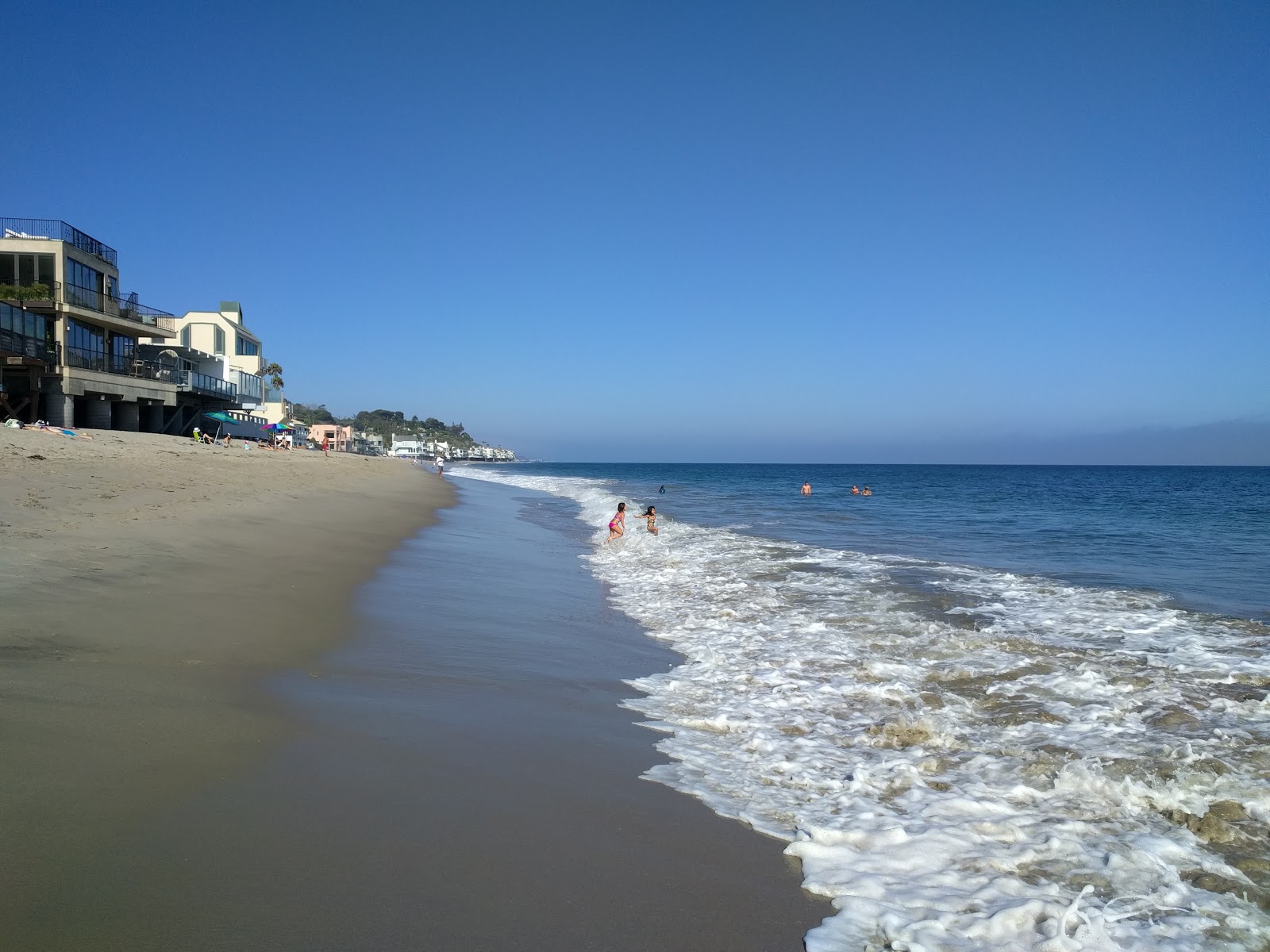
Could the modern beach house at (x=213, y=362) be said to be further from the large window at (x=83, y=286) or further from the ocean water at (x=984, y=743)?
the ocean water at (x=984, y=743)

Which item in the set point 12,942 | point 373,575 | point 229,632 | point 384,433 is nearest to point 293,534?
point 373,575

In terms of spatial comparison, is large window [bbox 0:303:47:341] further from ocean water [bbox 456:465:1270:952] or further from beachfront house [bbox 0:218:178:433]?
ocean water [bbox 456:465:1270:952]

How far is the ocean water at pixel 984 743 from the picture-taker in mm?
3180

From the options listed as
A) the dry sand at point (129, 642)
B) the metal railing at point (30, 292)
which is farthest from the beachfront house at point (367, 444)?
the dry sand at point (129, 642)

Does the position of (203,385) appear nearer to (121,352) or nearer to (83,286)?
(121,352)

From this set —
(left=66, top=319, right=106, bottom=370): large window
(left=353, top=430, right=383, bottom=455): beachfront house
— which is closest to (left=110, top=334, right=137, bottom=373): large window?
(left=66, top=319, right=106, bottom=370): large window

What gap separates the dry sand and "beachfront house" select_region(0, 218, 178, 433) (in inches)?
685

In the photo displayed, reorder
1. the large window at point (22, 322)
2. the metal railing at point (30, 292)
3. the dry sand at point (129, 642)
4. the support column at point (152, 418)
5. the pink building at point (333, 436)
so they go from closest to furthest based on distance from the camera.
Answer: the dry sand at point (129, 642), the large window at point (22, 322), the metal railing at point (30, 292), the support column at point (152, 418), the pink building at point (333, 436)

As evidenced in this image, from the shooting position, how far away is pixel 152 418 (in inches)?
1483

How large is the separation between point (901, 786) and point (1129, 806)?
4.04 feet

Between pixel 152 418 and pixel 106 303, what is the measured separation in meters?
6.54

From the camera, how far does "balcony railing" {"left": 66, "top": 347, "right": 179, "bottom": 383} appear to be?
30.5 meters

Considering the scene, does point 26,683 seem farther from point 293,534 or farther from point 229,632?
point 293,534

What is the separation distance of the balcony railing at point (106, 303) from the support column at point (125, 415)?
4011 millimetres
